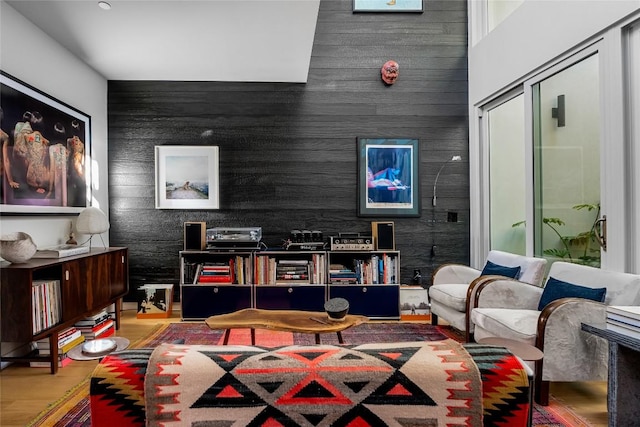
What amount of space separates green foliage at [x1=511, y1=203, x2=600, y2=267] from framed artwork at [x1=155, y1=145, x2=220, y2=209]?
3.42 m

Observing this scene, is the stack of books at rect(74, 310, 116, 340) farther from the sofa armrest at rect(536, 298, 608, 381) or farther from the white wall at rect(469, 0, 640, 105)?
the white wall at rect(469, 0, 640, 105)

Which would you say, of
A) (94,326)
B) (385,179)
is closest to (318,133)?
(385,179)

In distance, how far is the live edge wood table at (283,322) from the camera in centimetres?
259

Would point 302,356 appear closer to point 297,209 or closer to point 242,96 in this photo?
point 297,209

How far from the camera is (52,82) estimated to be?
11.7 feet

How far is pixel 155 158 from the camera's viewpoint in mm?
4641

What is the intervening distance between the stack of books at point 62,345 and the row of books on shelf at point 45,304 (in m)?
0.23

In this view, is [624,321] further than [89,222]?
No

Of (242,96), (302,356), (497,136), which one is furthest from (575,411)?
(242,96)

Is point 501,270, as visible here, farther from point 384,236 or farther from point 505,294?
point 384,236

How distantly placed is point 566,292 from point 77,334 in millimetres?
3627

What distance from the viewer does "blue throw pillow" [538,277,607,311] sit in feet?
7.95

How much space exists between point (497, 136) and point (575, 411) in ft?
9.72

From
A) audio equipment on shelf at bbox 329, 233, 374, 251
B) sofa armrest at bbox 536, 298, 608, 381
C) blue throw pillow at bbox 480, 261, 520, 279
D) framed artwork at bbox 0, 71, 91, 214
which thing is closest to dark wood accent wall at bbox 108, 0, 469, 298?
audio equipment on shelf at bbox 329, 233, 374, 251
